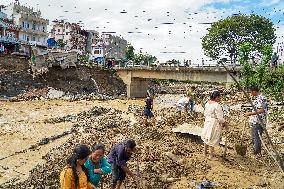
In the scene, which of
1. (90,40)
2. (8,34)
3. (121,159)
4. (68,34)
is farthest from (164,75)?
(90,40)

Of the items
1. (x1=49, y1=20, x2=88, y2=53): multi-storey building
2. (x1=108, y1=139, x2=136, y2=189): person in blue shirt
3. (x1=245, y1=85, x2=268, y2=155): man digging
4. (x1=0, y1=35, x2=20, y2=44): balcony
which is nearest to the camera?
(x1=108, y1=139, x2=136, y2=189): person in blue shirt

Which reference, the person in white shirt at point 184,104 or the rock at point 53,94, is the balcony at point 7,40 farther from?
the person in white shirt at point 184,104

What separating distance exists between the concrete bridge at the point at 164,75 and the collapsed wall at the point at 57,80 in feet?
7.28

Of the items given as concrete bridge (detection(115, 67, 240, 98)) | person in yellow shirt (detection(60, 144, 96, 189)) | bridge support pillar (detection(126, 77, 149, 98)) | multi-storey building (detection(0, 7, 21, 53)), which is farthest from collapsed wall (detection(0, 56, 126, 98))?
person in yellow shirt (detection(60, 144, 96, 189))

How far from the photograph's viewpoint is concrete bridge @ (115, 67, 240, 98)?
35000 mm

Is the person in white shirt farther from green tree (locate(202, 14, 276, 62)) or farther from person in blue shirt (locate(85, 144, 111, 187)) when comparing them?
green tree (locate(202, 14, 276, 62))

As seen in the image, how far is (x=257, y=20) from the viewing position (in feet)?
183

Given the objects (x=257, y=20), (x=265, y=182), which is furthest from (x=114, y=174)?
(x=257, y=20)

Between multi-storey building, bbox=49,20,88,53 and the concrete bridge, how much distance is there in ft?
117

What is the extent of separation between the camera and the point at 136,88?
46.8m

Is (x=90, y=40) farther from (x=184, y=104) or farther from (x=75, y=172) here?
(x=75, y=172)

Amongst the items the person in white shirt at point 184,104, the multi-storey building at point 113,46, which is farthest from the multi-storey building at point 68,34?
the person in white shirt at point 184,104

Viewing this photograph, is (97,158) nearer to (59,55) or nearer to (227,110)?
(227,110)

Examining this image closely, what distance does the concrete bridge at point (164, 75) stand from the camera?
1378 inches
